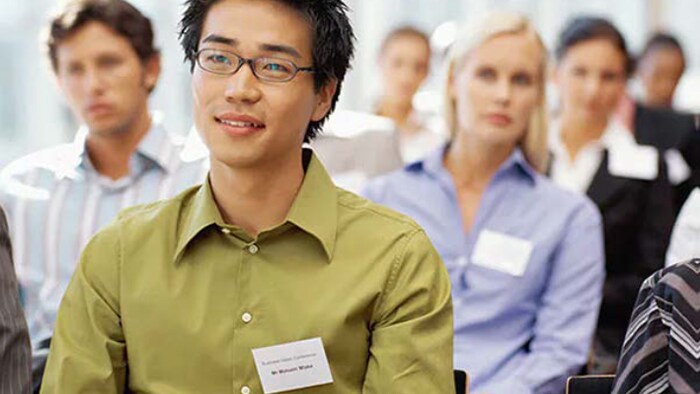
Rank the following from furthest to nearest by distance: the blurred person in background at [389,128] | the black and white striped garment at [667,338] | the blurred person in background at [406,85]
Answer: the blurred person in background at [406,85] → the blurred person in background at [389,128] → the black and white striped garment at [667,338]

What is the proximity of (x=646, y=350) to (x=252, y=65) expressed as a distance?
2.76 ft

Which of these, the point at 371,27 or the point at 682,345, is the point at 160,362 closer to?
the point at 682,345

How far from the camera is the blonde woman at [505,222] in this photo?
262 cm

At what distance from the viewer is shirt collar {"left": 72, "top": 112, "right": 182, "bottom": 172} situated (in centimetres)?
297

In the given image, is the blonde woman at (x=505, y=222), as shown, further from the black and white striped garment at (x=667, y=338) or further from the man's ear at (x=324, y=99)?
the man's ear at (x=324, y=99)

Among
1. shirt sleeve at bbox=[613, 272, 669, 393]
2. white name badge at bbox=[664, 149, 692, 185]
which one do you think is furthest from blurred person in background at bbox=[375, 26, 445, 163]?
shirt sleeve at bbox=[613, 272, 669, 393]

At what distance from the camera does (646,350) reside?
1.73 metres

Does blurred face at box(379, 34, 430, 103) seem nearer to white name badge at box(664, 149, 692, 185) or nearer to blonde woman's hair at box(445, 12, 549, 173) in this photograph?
white name badge at box(664, 149, 692, 185)

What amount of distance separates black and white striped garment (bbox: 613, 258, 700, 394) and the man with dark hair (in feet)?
4.98

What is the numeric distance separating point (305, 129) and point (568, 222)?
1077mm

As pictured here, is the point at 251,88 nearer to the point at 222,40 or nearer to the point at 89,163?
the point at 222,40

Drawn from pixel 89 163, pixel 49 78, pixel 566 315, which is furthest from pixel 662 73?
pixel 89 163

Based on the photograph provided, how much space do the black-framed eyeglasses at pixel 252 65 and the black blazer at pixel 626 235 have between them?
6.00 feet

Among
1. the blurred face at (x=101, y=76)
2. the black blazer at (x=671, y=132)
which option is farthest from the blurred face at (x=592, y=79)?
the blurred face at (x=101, y=76)
